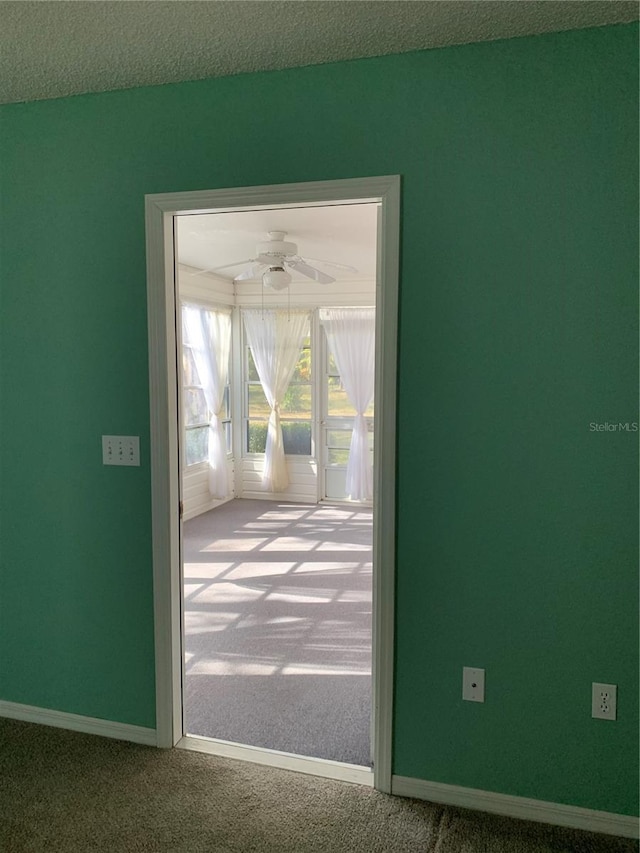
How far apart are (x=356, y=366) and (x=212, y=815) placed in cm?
524

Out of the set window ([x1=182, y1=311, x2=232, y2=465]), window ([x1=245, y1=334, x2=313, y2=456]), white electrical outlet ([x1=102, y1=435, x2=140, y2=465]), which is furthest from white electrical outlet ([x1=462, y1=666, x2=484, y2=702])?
window ([x1=245, y1=334, x2=313, y2=456])

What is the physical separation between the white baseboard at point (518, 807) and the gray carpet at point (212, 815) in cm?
3

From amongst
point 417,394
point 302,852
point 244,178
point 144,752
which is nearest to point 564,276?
point 417,394

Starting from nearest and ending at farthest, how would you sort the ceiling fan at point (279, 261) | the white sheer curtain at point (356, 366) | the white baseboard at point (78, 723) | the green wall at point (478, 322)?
the green wall at point (478, 322), the white baseboard at point (78, 723), the ceiling fan at point (279, 261), the white sheer curtain at point (356, 366)

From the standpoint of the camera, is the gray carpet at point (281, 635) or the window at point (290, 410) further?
the window at point (290, 410)

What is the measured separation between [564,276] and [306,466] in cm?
549

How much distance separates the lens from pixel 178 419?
248 centimetres

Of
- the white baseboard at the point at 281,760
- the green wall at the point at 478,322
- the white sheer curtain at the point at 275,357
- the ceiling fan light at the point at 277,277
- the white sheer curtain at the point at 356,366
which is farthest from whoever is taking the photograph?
the white sheer curtain at the point at 275,357

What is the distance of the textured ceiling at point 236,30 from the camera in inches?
68.5

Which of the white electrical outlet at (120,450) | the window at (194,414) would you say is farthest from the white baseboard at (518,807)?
the window at (194,414)

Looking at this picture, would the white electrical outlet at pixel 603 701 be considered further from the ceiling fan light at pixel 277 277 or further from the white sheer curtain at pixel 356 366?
the white sheer curtain at pixel 356 366

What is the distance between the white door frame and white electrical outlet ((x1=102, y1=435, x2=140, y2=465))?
8cm

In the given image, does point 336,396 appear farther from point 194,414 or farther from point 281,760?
point 281,760

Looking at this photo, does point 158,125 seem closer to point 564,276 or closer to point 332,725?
point 564,276
